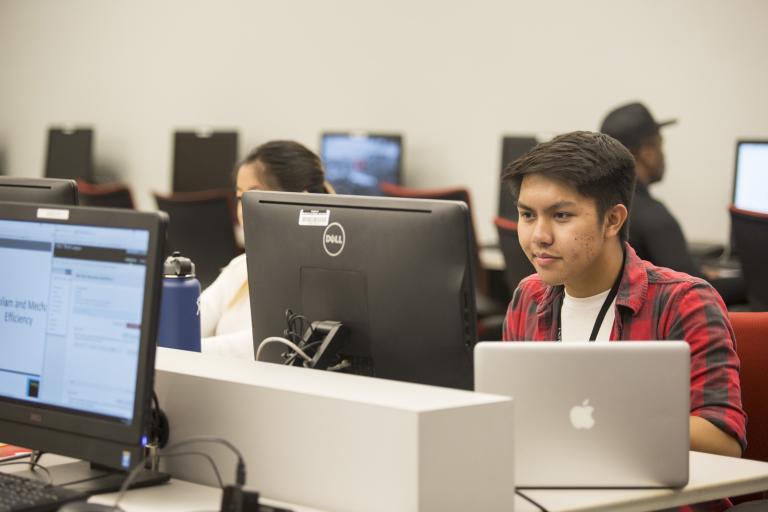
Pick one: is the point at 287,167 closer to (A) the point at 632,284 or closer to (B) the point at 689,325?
(A) the point at 632,284

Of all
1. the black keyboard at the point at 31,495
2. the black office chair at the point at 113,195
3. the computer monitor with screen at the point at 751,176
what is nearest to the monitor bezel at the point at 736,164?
the computer monitor with screen at the point at 751,176

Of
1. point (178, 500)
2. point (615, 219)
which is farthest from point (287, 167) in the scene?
point (178, 500)

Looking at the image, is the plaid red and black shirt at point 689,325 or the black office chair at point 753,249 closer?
the plaid red and black shirt at point 689,325

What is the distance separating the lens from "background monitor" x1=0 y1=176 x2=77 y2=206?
2135mm

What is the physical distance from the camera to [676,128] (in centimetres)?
512

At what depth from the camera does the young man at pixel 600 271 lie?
204 cm

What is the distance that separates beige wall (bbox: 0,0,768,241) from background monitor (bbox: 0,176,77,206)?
138 inches

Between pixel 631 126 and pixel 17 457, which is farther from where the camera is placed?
pixel 631 126

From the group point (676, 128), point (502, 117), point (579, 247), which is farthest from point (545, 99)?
point (579, 247)

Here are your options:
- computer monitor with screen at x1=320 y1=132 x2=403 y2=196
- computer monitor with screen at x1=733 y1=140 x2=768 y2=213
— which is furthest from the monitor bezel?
computer monitor with screen at x1=320 y1=132 x2=403 y2=196

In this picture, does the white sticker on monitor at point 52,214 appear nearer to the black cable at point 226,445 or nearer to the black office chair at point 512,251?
the black cable at point 226,445

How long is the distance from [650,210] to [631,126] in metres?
0.41

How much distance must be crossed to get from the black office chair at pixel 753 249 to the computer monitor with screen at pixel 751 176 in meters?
0.82

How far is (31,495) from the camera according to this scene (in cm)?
162
